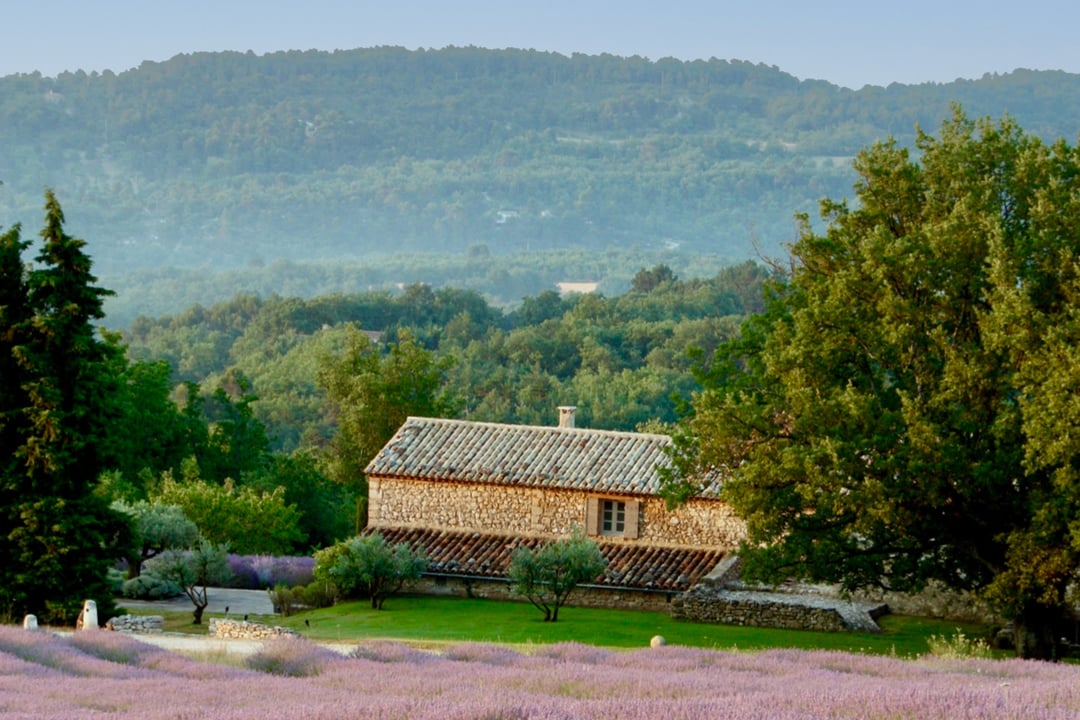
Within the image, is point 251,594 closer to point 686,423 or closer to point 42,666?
point 686,423

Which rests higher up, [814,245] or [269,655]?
[814,245]

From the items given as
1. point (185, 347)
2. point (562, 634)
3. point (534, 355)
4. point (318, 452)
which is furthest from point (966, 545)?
point (185, 347)

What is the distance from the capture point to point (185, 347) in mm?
152125

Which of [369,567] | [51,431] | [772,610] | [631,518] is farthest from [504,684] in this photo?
[631,518]

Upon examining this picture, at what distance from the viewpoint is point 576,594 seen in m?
35.2

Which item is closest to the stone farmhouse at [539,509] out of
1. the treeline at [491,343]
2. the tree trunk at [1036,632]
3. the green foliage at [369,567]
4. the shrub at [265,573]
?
the green foliage at [369,567]

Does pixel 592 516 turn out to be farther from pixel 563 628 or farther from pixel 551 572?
pixel 563 628

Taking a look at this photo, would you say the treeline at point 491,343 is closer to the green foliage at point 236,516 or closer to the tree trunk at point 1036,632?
the green foliage at point 236,516

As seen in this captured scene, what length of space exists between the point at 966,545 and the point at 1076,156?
6729 mm

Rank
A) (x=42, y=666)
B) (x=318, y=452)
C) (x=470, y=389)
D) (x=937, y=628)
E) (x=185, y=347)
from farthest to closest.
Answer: (x=185, y=347) → (x=470, y=389) → (x=318, y=452) → (x=937, y=628) → (x=42, y=666)

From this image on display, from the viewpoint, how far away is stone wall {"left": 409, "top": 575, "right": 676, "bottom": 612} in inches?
1366

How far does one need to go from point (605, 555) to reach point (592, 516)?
1335 mm

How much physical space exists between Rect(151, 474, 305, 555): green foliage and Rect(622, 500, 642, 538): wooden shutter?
11.4m

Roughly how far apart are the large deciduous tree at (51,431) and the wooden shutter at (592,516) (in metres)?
11.9
